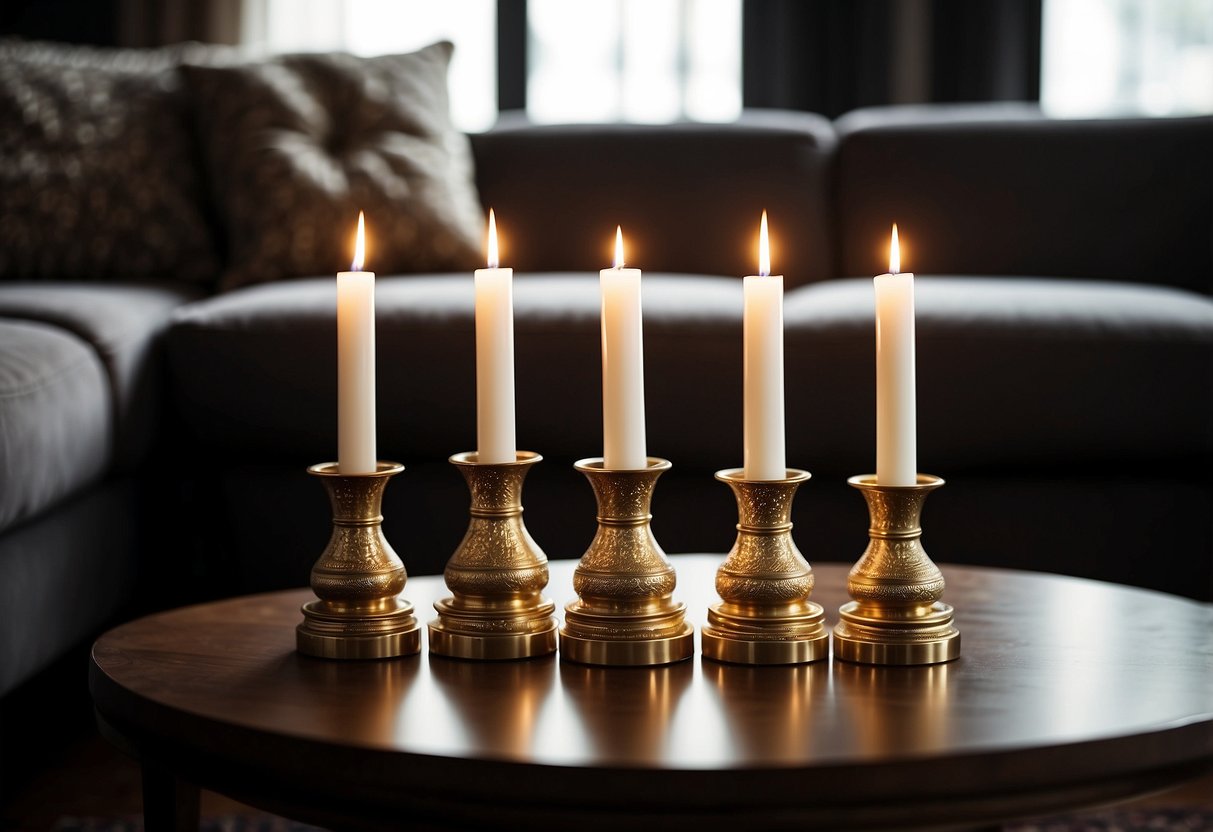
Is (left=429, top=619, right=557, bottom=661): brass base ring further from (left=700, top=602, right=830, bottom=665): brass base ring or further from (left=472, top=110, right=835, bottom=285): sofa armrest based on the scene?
(left=472, top=110, right=835, bottom=285): sofa armrest

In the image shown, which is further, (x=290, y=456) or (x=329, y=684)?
(x=290, y=456)

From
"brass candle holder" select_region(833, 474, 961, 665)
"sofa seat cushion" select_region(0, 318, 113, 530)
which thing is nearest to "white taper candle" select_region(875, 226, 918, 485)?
"brass candle holder" select_region(833, 474, 961, 665)

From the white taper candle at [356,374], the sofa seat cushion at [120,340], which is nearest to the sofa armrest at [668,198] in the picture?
the sofa seat cushion at [120,340]

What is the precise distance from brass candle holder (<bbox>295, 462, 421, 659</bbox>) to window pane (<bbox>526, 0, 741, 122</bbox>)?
2.50 m

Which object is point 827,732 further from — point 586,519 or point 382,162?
point 382,162

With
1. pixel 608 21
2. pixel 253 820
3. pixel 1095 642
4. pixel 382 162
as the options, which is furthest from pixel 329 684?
pixel 608 21

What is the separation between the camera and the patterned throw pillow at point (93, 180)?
2211 millimetres

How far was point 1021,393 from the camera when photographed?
68.0 inches

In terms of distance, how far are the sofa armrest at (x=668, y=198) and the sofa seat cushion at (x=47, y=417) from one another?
96 centimetres

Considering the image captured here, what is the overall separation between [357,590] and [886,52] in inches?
105

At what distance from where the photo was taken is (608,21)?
3.21 meters

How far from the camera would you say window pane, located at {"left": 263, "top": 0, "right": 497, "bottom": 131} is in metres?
3.14

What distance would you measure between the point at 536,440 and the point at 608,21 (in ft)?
5.74

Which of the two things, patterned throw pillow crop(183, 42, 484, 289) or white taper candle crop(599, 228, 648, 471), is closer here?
white taper candle crop(599, 228, 648, 471)
